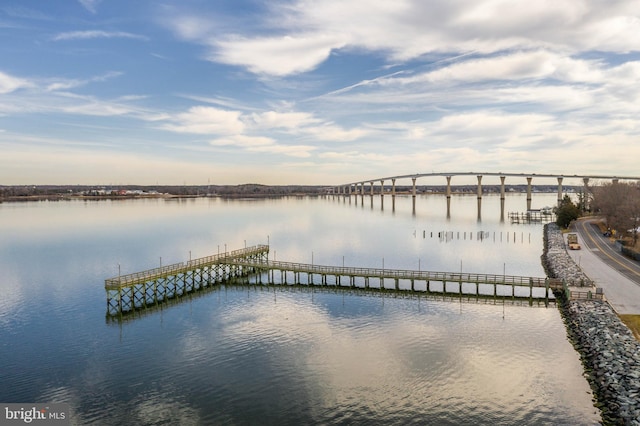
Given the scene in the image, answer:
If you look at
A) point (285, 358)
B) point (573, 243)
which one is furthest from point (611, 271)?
point (285, 358)

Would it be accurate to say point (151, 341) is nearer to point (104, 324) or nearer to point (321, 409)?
point (104, 324)

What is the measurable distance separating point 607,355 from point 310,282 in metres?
33.4

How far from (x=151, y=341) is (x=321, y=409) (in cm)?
1730

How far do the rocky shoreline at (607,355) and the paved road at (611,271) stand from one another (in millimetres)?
1974

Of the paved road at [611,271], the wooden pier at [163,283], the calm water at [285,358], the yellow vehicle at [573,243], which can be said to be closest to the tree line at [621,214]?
the paved road at [611,271]

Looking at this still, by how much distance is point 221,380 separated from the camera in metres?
29.6

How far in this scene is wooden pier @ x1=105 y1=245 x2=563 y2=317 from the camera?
47.9m

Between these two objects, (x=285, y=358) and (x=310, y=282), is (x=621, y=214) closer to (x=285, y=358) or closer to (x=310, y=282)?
(x=310, y=282)

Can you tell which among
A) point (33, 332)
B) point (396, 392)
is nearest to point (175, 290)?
point (33, 332)

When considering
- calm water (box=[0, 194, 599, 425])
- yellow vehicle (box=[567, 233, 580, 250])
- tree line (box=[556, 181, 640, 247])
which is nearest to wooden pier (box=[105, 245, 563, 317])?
calm water (box=[0, 194, 599, 425])

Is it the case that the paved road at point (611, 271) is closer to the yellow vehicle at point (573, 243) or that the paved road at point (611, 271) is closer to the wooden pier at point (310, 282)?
the yellow vehicle at point (573, 243)

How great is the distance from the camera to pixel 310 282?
187ft

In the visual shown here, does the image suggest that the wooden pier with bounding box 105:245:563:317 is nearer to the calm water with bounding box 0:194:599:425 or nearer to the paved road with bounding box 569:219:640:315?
the calm water with bounding box 0:194:599:425

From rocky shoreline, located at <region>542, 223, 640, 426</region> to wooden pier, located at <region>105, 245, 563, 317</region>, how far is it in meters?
7.00
